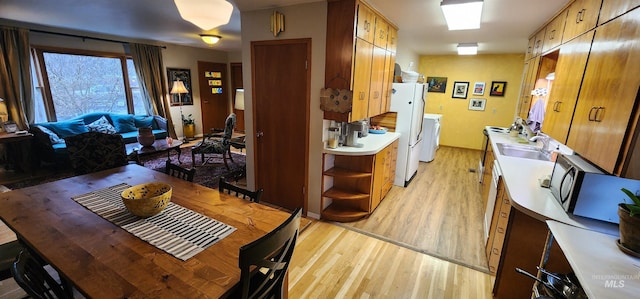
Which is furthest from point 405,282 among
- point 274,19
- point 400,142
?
point 274,19

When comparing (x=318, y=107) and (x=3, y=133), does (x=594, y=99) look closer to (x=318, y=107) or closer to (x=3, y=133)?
(x=318, y=107)

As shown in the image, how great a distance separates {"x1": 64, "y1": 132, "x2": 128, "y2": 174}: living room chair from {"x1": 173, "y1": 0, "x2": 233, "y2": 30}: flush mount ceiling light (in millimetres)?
2334

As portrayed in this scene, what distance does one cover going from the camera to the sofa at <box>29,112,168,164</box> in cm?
421

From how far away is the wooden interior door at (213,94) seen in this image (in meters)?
7.25

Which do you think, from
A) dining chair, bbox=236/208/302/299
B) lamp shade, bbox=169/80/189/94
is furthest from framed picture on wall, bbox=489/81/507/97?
lamp shade, bbox=169/80/189/94

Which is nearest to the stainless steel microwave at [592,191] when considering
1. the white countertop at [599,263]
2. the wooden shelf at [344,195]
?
the white countertop at [599,263]

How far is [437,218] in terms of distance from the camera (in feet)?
10.6

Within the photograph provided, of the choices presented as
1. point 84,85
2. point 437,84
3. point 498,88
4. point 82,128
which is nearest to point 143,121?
point 82,128

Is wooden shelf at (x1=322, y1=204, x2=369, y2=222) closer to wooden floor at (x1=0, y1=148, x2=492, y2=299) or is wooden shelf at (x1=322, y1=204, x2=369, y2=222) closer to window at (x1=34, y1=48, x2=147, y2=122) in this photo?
wooden floor at (x1=0, y1=148, x2=492, y2=299)

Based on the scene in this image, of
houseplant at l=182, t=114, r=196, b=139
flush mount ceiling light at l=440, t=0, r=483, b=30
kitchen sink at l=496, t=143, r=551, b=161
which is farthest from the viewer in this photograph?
houseplant at l=182, t=114, r=196, b=139

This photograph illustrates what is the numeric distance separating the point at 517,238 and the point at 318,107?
2009 millimetres

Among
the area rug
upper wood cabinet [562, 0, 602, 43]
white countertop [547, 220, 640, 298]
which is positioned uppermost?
upper wood cabinet [562, 0, 602, 43]

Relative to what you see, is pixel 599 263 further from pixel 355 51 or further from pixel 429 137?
pixel 429 137

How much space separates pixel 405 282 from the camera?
2.15 metres
